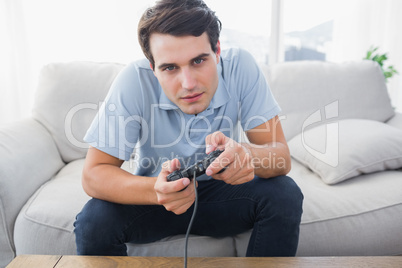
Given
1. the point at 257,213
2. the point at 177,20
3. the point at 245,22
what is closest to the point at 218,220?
the point at 257,213

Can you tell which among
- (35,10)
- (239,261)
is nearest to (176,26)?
(239,261)

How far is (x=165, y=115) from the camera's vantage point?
109 cm

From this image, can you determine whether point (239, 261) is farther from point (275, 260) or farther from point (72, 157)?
point (72, 157)

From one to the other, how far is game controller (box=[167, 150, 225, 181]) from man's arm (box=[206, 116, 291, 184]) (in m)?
0.01

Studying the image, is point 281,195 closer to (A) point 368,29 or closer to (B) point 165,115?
(B) point 165,115

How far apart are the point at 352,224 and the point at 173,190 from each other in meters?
0.66

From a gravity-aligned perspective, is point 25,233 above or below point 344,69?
below

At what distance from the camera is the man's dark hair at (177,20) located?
917 millimetres

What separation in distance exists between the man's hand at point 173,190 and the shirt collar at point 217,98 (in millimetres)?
294

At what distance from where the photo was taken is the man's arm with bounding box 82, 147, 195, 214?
2.67 feet

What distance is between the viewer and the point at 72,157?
1.60 m

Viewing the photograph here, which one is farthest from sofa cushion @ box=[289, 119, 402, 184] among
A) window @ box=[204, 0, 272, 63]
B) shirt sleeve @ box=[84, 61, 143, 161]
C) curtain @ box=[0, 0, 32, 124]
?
curtain @ box=[0, 0, 32, 124]

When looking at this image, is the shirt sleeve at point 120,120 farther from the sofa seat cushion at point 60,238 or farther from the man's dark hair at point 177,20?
the sofa seat cushion at point 60,238

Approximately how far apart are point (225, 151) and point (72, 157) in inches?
41.2
